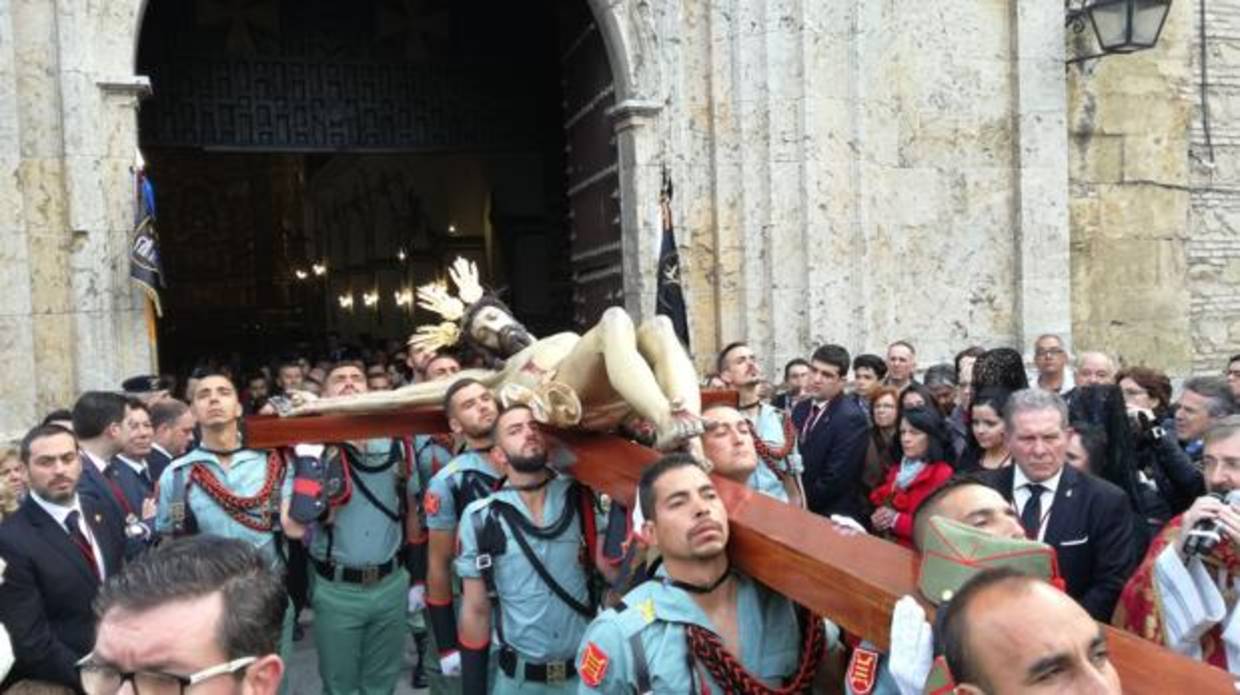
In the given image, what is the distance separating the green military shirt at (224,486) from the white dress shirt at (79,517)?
0.60m

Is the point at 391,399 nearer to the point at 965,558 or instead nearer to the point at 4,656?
the point at 4,656

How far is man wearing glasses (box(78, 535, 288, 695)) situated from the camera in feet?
5.45

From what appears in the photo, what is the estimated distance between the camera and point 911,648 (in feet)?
6.60

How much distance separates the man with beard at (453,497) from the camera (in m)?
4.43

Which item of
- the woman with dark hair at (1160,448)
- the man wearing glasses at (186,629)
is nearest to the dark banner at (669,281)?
the woman with dark hair at (1160,448)

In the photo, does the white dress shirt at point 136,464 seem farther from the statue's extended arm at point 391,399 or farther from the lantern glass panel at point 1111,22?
the lantern glass panel at point 1111,22

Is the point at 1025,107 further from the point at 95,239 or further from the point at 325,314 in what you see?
the point at 325,314

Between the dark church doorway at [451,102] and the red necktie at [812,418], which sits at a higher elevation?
the dark church doorway at [451,102]

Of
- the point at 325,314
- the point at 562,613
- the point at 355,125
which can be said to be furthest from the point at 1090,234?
the point at 325,314

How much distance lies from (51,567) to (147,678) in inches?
98.9

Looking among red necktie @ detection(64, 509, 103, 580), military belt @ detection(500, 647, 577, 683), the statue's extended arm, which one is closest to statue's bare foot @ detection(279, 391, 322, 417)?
the statue's extended arm

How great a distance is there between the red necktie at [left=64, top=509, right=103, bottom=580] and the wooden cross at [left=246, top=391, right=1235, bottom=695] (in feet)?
6.35

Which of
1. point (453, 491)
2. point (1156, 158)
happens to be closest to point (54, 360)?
point (453, 491)

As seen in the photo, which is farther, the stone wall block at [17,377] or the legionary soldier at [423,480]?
the stone wall block at [17,377]
